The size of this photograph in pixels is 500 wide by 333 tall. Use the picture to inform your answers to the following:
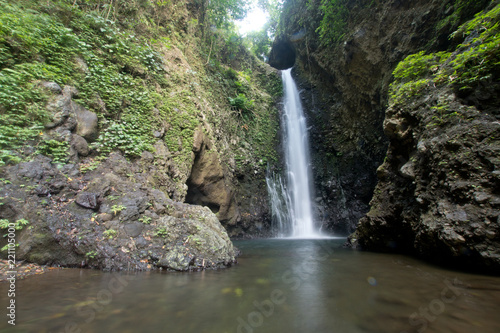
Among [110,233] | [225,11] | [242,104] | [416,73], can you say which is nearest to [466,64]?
[416,73]

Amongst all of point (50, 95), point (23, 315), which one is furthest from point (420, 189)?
point (50, 95)

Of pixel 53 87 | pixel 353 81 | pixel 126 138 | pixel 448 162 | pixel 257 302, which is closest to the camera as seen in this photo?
pixel 257 302

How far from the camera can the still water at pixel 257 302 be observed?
205 cm

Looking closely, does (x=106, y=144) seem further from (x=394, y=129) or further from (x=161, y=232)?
(x=394, y=129)

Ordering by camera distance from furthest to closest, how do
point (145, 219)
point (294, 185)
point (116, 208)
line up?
point (294, 185)
point (145, 219)
point (116, 208)

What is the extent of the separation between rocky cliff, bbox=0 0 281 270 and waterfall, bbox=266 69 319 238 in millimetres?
2600

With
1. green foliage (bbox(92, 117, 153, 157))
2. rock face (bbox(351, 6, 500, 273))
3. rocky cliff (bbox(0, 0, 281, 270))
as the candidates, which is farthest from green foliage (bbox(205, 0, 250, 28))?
rock face (bbox(351, 6, 500, 273))

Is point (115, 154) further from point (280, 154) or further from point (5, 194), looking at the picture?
point (280, 154)

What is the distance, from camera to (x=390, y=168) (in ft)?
20.5

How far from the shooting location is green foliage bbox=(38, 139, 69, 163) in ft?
14.2

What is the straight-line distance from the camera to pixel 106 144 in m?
5.30

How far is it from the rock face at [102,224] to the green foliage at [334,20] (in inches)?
427

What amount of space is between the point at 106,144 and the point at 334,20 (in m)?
11.3

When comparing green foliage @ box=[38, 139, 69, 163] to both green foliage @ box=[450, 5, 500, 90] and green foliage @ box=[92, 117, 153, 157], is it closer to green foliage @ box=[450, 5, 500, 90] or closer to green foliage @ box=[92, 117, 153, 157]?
green foliage @ box=[92, 117, 153, 157]
